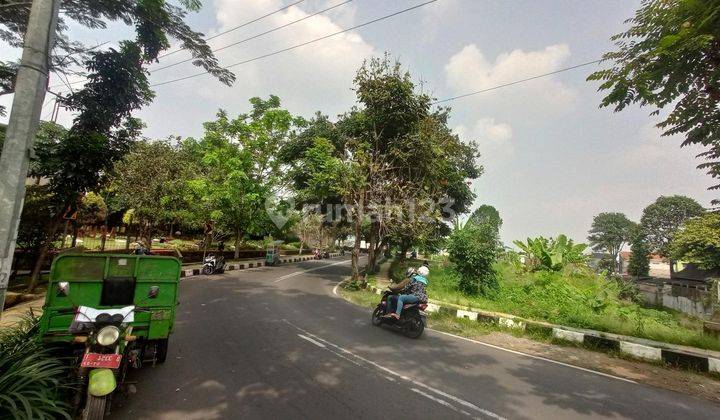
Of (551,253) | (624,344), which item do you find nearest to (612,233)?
(551,253)

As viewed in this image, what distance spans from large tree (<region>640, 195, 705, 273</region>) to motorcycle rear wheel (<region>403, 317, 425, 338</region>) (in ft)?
197

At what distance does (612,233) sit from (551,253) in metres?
73.2

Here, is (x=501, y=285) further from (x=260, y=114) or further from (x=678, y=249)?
(x=678, y=249)

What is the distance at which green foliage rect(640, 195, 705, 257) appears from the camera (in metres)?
51.3

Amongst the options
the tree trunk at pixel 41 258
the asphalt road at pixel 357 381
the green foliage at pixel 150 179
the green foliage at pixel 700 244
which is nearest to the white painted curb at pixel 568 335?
the asphalt road at pixel 357 381

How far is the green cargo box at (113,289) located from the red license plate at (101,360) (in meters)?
1.03

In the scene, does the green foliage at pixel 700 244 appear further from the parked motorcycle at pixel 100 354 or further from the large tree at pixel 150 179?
the large tree at pixel 150 179

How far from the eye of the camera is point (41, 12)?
3693mm

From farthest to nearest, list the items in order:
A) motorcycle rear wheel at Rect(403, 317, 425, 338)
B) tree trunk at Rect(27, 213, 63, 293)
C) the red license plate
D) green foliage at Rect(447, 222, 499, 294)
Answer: green foliage at Rect(447, 222, 499, 294), tree trunk at Rect(27, 213, 63, 293), motorcycle rear wheel at Rect(403, 317, 425, 338), the red license plate

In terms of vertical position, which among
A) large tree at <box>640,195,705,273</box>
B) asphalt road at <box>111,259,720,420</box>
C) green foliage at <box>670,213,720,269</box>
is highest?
large tree at <box>640,195,705,273</box>

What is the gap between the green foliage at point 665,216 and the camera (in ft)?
168

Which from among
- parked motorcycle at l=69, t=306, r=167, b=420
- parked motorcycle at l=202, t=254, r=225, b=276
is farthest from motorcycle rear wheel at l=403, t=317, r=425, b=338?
parked motorcycle at l=202, t=254, r=225, b=276

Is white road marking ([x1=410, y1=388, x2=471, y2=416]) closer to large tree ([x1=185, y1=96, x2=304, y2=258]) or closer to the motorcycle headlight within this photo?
the motorcycle headlight

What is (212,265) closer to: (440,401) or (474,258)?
(474,258)
